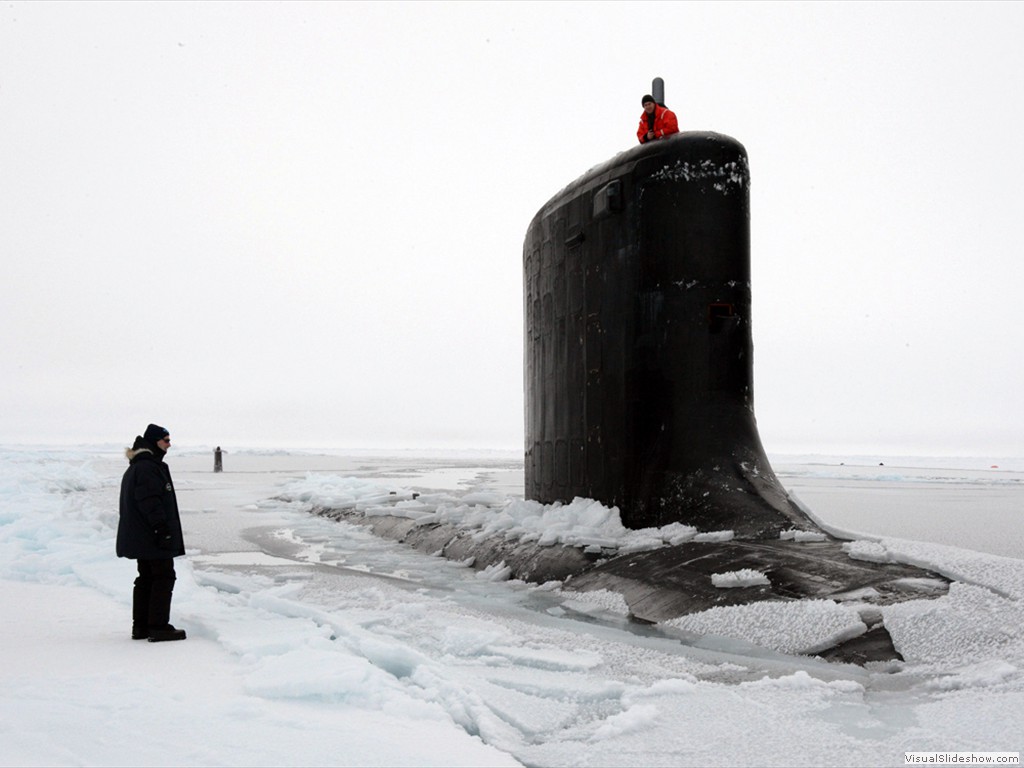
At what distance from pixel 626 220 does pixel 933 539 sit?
23.6ft

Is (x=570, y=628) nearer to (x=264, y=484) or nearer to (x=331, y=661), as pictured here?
(x=331, y=661)

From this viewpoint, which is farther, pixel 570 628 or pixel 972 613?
pixel 570 628

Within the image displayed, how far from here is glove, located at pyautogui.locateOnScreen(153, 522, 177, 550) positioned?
5.38m

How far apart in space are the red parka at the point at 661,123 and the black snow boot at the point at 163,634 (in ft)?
20.0

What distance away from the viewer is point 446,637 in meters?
5.38

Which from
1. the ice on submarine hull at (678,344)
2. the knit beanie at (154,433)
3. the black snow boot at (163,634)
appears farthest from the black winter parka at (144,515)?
the ice on submarine hull at (678,344)

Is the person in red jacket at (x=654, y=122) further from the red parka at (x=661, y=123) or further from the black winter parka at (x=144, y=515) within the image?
the black winter parka at (x=144, y=515)

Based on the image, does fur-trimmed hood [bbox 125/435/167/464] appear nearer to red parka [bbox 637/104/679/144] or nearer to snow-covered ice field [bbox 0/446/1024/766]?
snow-covered ice field [bbox 0/446/1024/766]

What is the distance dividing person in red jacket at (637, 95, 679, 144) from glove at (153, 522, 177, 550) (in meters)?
5.71

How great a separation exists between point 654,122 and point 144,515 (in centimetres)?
591

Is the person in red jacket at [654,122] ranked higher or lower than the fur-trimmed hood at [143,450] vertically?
higher

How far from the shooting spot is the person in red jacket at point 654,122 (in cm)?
823

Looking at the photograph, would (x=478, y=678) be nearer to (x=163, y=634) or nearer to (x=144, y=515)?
(x=163, y=634)

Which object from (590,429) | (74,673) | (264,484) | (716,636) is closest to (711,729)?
(716,636)
